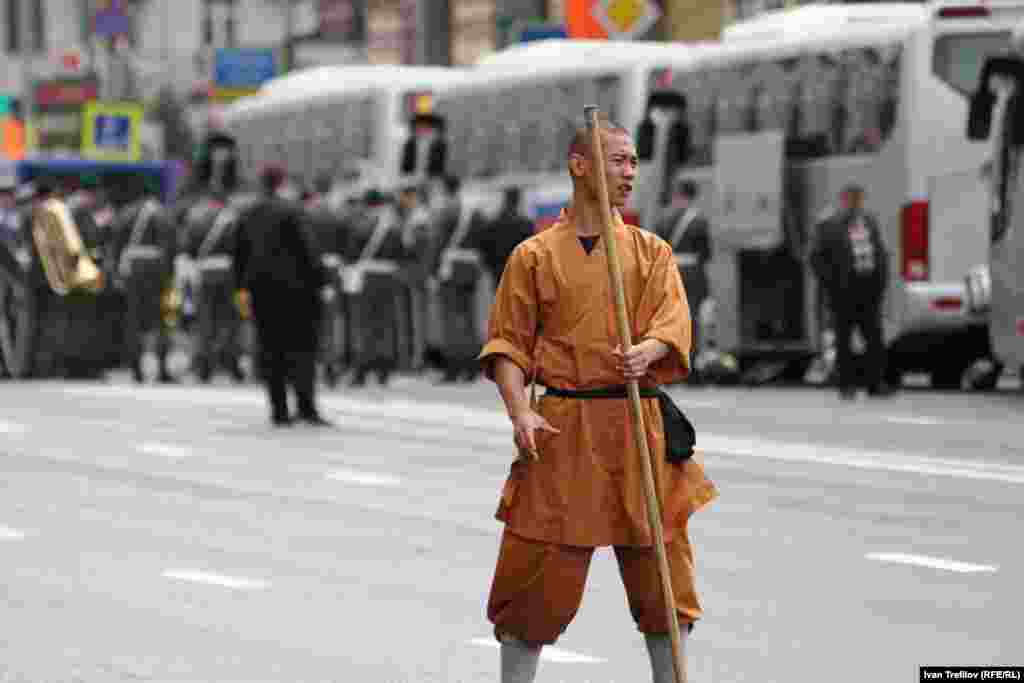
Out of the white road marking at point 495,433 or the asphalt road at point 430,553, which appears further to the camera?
the white road marking at point 495,433

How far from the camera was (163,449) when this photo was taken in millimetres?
20703

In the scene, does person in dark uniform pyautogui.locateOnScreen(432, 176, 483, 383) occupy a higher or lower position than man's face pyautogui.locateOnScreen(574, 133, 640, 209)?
lower

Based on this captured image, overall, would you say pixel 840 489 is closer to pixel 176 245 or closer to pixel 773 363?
pixel 773 363

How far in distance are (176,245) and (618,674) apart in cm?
2296

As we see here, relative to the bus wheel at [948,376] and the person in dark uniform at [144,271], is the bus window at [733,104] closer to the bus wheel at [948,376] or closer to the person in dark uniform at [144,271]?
the bus wheel at [948,376]

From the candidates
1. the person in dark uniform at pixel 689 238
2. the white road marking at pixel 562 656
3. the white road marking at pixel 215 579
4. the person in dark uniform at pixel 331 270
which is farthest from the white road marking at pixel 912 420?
the white road marking at pixel 562 656

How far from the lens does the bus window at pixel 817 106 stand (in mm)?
28766

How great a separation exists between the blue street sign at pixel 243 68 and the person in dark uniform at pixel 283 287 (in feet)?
107

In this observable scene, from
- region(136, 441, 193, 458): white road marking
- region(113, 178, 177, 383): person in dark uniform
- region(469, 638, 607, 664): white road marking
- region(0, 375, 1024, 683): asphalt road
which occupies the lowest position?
region(113, 178, 177, 383): person in dark uniform

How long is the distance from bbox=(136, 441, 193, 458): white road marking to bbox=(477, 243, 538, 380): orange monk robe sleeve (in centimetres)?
1202

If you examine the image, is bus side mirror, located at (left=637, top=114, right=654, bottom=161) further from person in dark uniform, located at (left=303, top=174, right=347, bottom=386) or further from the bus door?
person in dark uniform, located at (left=303, top=174, right=347, bottom=386)

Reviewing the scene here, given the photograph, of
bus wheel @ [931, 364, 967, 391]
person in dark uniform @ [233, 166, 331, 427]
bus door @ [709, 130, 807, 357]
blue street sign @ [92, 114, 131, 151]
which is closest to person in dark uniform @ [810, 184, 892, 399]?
bus wheel @ [931, 364, 967, 391]

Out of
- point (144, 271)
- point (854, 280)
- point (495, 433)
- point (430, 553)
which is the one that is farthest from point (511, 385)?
point (144, 271)

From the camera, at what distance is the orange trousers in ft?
26.4
